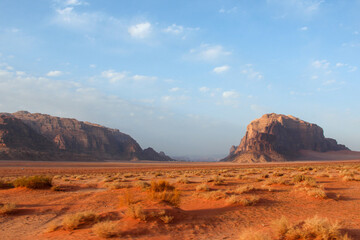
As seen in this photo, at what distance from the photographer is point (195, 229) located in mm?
7344

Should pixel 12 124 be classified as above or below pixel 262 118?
below

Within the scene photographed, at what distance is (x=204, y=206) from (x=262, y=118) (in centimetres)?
15681

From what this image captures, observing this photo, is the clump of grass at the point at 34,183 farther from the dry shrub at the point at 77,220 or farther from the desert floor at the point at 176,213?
the dry shrub at the point at 77,220

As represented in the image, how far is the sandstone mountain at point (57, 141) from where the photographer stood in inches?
3113

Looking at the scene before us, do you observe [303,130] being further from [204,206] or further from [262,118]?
[204,206]

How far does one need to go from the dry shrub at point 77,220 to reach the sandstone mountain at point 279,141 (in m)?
105

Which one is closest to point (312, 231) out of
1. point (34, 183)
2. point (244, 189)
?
point (244, 189)

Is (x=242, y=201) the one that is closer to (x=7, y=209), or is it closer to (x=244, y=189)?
(x=244, y=189)

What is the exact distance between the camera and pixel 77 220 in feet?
23.8

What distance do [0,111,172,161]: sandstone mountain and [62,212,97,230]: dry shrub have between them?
75.0 metres

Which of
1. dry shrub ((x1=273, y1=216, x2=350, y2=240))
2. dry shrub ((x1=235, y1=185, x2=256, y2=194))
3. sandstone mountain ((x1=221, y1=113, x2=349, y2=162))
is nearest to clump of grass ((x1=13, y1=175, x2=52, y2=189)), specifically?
dry shrub ((x1=235, y1=185, x2=256, y2=194))

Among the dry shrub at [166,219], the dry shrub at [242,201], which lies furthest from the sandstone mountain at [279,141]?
the dry shrub at [166,219]

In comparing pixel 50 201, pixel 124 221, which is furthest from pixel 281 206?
pixel 50 201

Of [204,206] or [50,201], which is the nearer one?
[204,206]
